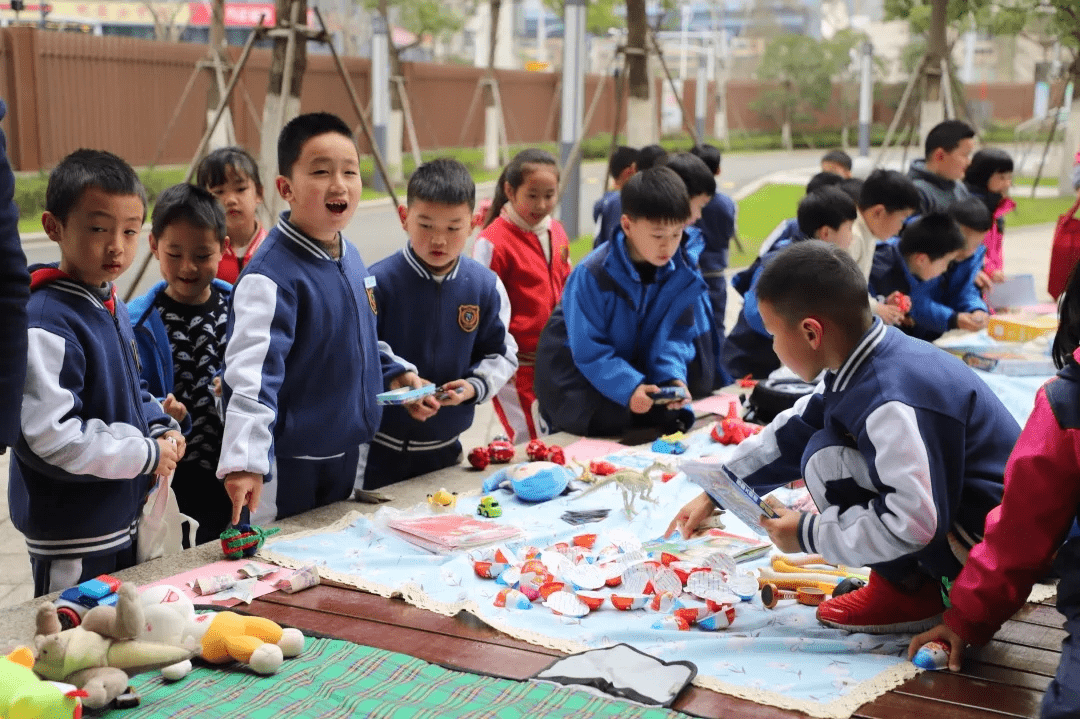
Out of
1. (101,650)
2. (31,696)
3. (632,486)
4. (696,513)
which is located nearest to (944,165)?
(632,486)

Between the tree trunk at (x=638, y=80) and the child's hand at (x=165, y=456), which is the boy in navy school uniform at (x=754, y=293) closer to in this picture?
the child's hand at (x=165, y=456)

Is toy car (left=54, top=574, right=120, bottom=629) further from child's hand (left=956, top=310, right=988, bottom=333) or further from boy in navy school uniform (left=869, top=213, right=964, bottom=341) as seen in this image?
child's hand (left=956, top=310, right=988, bottom=333)

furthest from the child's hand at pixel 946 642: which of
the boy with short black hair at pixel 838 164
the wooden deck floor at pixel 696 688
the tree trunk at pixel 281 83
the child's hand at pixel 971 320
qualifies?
the boy with short black hair at pixel 838 164

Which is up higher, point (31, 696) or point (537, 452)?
point (31, 696)

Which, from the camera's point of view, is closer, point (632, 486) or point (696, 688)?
point (696, 688)

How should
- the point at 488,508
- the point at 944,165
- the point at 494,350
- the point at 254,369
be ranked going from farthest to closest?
the point at 944,165, the point at 494,350, the point at 488,508, the point at 254,369

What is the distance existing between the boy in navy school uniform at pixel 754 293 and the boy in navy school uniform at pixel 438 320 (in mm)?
1199

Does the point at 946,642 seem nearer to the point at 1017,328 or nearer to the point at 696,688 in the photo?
the point at 696,688

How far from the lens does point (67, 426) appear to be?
2537mm

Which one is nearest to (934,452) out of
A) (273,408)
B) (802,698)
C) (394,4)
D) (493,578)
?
(802,698)

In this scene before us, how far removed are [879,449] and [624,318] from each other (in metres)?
1.92

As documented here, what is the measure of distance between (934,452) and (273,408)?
154 cm

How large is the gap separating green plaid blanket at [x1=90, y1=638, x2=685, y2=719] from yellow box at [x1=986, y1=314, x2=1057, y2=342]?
13.3 feet

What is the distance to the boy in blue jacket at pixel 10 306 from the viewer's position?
1.93m
